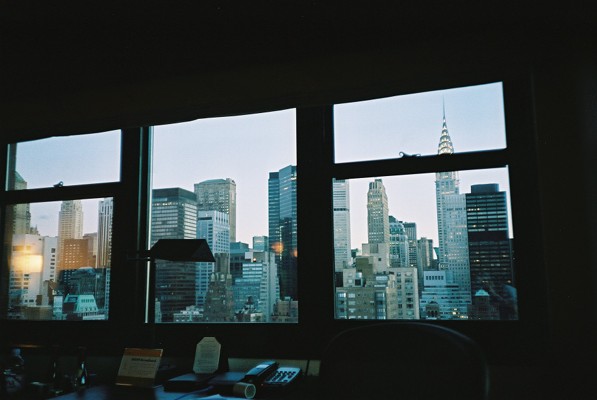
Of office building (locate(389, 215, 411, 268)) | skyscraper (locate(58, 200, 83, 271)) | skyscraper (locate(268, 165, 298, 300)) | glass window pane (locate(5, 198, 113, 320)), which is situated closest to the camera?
office building (locate(389, 215, 411, 268))

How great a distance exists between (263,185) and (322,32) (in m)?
0.89

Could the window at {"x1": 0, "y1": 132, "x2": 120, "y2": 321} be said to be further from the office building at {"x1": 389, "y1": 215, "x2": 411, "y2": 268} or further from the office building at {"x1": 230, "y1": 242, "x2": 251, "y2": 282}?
the office building at {"x1": 389, "y1": 215, "x2": 411, "y2": 268}

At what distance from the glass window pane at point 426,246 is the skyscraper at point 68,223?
1.67 m

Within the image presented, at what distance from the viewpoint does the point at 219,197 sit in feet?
9.57

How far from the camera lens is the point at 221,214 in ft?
9.50

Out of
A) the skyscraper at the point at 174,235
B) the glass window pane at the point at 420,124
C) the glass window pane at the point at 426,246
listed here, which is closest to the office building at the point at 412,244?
the glass window pane at the point at 426,246

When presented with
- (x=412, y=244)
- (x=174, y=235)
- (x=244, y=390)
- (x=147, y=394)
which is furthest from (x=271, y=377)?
(x=174, y=235)

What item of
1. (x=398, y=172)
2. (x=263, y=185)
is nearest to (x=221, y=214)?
(x=263, y=185)

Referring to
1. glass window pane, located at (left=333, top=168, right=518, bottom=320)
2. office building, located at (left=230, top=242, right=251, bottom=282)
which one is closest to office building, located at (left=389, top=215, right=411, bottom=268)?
glass window pane, located at (left=333, top=168, right=518, bottom=320)

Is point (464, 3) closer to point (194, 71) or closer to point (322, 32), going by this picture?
point (322, 32)

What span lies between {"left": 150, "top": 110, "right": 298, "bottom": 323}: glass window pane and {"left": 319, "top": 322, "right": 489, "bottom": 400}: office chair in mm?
1196

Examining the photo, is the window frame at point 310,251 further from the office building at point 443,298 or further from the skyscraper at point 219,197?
the skyscraper at point 219,197

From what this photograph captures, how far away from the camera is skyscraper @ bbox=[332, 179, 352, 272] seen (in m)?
2.63

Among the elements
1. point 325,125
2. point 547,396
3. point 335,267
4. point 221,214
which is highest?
point 325,125
